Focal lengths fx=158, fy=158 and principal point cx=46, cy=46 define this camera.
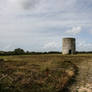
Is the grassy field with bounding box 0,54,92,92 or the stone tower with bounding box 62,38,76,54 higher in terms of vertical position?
the stone tower with bounding box 62,38,76,54

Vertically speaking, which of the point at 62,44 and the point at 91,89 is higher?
the point at 62,44

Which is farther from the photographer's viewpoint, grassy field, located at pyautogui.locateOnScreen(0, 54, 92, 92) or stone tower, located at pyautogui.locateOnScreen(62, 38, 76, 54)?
stone tower, located at pyautogui.locateOnScreen(62, 38, 76, 54)

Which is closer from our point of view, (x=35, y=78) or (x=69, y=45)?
(x=35, y=78)

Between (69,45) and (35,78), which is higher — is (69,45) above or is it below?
above

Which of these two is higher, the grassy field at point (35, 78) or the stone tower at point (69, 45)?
the stone tower at point (69, 45)

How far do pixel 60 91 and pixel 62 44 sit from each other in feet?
125

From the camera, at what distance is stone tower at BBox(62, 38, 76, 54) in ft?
137

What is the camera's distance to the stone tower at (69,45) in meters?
41.8

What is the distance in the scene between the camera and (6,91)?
5199mm

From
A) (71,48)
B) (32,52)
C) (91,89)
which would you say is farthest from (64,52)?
(91,89)

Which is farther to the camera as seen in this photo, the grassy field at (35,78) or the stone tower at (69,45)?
the stone tower at (69,45)

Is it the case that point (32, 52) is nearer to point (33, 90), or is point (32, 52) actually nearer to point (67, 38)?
point (67, 38)

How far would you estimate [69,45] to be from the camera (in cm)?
4181

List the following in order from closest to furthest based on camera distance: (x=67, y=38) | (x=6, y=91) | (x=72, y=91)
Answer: (x=6, y=91), (x=72, y=91), (x=67, y=38)
